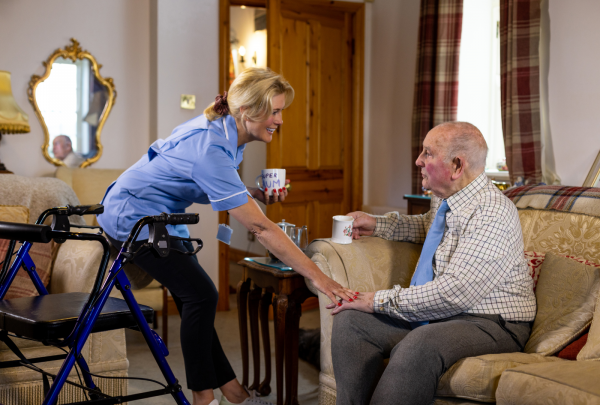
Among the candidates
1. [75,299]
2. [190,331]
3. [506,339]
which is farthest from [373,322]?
[75,299]

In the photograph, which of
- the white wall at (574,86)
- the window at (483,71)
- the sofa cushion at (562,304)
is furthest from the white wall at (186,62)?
the sofa cushion at (562,304)

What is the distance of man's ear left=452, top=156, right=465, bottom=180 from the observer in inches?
71.8

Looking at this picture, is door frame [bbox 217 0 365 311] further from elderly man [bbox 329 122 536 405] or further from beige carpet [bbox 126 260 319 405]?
elderly man [bbox 329 122 536 405]

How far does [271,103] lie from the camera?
1.98 metres

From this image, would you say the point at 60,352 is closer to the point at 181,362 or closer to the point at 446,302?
the point at 181,362

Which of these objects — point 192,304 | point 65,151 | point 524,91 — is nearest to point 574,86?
point 524,91

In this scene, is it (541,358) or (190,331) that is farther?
(190,331)

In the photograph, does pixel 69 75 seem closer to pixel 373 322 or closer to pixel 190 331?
pixel 190 331

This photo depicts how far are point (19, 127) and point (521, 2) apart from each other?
2.87 m

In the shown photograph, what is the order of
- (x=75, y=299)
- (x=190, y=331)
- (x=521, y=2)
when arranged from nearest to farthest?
(x=75, y=299), (x=190, y=331), (x=521, y=2)

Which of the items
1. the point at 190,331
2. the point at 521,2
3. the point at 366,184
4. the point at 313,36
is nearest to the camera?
the point at 190,331

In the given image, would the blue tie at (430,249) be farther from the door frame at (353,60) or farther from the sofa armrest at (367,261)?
the door frame at (353,60)

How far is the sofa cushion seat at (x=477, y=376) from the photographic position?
60.5 inches

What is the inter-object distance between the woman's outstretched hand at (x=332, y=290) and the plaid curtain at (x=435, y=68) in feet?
7.00
